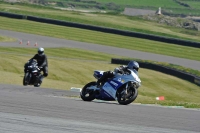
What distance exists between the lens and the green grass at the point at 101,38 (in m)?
46.5

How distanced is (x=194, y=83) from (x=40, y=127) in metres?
22.4

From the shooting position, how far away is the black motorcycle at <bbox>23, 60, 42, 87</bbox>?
21.1 m

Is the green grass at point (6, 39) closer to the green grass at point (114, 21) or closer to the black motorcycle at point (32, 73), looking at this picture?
the green grass at point (114, 21)

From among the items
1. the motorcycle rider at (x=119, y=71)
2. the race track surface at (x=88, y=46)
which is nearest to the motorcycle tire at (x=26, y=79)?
the motorcycle rider at (x=119, y=71)

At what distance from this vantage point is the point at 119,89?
47.1 feet

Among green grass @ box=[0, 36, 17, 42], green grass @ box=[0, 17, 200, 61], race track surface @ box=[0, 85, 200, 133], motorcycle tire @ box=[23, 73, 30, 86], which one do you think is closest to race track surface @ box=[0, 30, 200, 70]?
green grass @ box=[0, 36, 17, 42]

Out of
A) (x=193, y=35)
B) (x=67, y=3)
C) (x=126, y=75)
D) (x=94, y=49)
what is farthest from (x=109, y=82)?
(x=67, y=3)

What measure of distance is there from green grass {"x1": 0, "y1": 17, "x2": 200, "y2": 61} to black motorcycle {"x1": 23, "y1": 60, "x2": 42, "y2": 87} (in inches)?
927

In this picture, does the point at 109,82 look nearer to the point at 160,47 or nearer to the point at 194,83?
the point at 194,83

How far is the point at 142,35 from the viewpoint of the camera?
51.6m

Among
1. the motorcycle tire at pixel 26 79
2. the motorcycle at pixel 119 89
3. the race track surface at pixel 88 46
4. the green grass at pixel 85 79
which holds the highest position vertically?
the motorcycle at pixel 119 89

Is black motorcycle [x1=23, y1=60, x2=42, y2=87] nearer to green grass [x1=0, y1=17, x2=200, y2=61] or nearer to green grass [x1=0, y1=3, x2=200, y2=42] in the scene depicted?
green grass [x1=0, y1=17, x2=200, y2=61]

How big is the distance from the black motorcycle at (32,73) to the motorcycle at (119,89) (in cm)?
642

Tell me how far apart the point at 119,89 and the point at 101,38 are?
36378mm
